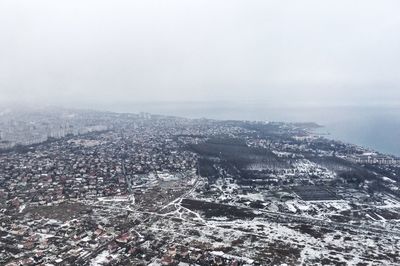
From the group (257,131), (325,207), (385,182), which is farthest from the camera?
(257,131)

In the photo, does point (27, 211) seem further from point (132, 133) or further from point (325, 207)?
point (132, 133)

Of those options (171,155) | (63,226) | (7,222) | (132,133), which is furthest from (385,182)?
(132,133)

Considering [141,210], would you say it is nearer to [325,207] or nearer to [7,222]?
[7,222]

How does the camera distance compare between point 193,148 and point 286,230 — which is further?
point 193,148

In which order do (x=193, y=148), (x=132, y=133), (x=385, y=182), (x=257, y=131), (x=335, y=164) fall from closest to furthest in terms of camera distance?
1. (x=385, y=182)
2. (x=335, y=164)
3. (x=193, y=148)
4. (x=132, y=133)
5. (x=257, y=131)

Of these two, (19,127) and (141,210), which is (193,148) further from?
(19,127)

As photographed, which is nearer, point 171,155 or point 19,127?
point 171,155

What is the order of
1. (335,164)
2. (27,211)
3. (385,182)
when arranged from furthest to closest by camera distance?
(335,164) < (385,182) < (27,211)

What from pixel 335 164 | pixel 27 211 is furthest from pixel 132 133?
pixel 27 211

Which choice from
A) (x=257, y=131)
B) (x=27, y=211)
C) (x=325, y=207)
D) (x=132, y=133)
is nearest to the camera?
(x=27, y=211)
